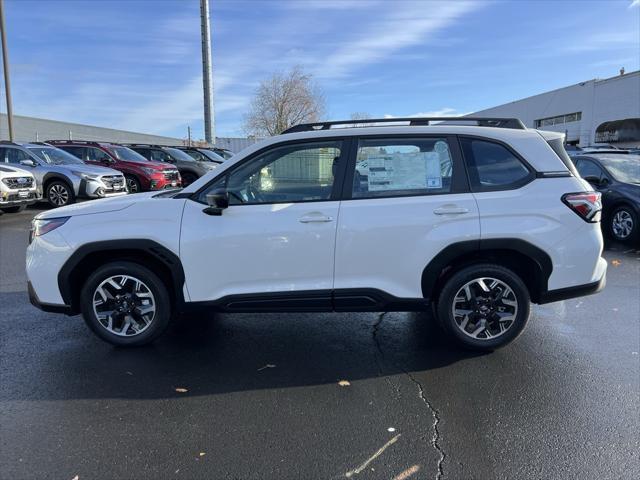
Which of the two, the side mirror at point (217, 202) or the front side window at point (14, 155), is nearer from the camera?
the side mirror at point (217, 202)

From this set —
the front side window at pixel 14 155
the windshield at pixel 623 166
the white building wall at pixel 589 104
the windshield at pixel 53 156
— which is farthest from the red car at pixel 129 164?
the white building wall at pixel 589 104

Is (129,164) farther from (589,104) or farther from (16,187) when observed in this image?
(589,104)

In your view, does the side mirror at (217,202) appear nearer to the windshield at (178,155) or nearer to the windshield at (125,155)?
the windshield at (125,155)

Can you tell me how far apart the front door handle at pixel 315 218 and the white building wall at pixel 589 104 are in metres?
37.4

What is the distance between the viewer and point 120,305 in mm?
3965

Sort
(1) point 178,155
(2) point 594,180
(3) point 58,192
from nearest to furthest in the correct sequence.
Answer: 1. (2) point 594,180
2. (3) point 58,192
3. (1) point 178,155

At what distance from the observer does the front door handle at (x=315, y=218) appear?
3.68 metres

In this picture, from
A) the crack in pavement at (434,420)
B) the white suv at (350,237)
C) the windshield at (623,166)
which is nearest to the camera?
the crack in pavement at (434,420)

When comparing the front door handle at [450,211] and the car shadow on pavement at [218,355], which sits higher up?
the front door handle at [450,211]

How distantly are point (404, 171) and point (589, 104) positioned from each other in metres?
41.1

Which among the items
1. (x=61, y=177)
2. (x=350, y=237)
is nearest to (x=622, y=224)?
(x=350, y=237)

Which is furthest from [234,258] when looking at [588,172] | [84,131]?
[84,131]

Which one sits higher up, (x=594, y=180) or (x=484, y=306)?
(x=594, y=180)

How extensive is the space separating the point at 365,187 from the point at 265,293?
1.18 m
